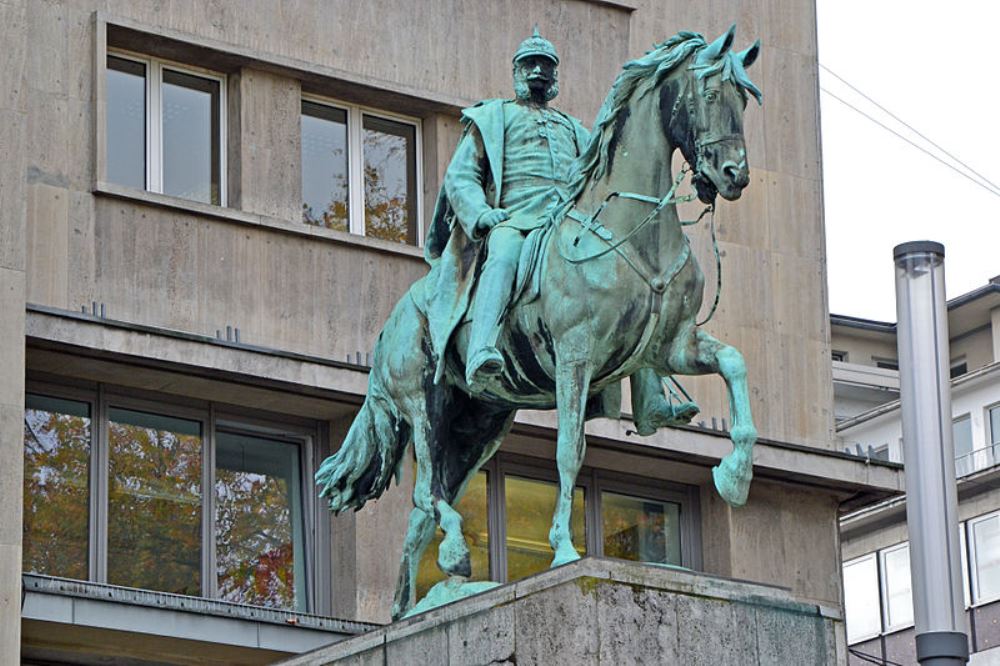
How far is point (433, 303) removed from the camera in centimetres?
2027

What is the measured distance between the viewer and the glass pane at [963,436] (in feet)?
219

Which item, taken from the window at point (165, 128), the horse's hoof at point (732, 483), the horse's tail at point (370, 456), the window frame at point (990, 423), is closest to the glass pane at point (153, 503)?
the window at point (165, 128)

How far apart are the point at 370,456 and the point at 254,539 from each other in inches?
361

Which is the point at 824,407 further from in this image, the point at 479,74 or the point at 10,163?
the point at 10,163

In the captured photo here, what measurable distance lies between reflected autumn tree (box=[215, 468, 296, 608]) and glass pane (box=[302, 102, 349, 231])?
2.80 metres

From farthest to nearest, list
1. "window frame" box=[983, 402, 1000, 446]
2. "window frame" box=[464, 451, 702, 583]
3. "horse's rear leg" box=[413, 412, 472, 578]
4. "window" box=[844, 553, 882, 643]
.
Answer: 1. "window frame" box=[983, 402, 1000, 446]
2. "window" box=[844, 553, 882, 643]
3. "window frame" box=[464, 451, 702, 583]
4. "horse's rear leg" box=[413, 412, 472, 578]

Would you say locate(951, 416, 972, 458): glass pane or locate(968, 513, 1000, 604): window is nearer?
locate(968, 513, 1000, 604): window

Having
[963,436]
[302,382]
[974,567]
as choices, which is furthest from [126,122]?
[963,436]

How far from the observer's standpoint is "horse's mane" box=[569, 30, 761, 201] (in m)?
19.0

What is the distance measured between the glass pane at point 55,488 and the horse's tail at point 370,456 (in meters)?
7.93

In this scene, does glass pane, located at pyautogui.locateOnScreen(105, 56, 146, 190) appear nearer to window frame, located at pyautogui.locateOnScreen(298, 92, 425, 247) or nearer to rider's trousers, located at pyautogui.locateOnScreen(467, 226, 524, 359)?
window frame, located at pyautogui.locateOnScreen(298, 92, 425, 247)

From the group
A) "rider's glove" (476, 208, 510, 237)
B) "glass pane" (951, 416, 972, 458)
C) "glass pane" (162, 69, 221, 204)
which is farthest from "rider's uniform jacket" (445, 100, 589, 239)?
"glass pane" (951, 416, 972, 458)

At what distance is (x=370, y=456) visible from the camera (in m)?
21.1

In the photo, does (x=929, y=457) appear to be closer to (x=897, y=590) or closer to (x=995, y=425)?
(x=897, y=590)
